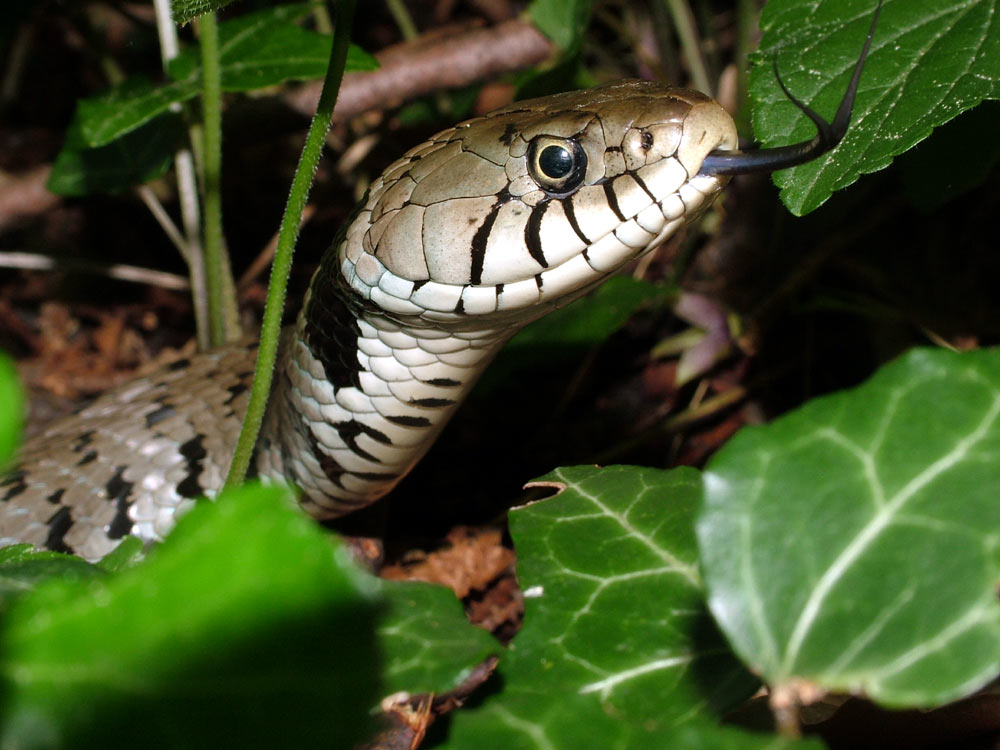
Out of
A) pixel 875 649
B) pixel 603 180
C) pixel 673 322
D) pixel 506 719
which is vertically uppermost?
pixel 603 180

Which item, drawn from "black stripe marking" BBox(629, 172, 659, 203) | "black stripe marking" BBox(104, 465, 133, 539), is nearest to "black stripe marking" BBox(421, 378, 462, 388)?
"black stripe marking" BBox(629, 172, 659, 203)

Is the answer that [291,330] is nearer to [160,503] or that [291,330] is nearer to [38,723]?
[160,503]

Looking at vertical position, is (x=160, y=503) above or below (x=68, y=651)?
below

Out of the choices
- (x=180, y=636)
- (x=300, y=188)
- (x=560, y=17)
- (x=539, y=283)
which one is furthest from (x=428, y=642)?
(x=560, y=17)

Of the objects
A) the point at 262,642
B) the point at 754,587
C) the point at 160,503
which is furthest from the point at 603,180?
the point at 160,503

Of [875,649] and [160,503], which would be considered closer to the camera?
[875,649]

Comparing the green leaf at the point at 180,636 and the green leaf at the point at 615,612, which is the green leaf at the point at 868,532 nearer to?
the green leaf at the point at 615,612
